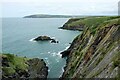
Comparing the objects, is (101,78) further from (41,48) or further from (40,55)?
(41,48)

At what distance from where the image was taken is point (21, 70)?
6944 centimetres

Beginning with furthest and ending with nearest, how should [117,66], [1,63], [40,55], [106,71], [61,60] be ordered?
[40,55], [61,60], [1,63], [106,71], [117,66]

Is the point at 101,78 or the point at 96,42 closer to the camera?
the point at 101,78

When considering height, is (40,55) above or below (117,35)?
below

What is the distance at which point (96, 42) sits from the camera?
6056cm

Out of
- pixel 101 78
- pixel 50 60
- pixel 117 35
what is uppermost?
pixel 117 35

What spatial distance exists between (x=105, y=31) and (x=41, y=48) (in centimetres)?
7276

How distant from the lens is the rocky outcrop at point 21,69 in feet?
213

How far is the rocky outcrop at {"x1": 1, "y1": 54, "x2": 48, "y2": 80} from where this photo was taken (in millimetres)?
65000

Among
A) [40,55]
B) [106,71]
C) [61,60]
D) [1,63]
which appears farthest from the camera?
[40,55]

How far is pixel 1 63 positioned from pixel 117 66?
41.7 meters

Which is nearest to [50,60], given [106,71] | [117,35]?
[117,35]

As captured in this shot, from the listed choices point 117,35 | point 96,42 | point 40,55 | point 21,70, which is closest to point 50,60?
point 40,55

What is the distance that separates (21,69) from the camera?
2756 inches
